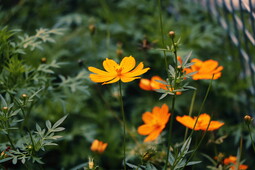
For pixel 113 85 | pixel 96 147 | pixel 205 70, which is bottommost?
pixel 113 85

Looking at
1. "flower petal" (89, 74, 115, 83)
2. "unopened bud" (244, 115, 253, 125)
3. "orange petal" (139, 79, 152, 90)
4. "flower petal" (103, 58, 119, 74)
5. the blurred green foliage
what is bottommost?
the blurred green foliage

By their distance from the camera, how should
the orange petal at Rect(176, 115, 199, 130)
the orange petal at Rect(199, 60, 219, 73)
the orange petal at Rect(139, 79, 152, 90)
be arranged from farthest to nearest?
the orange petal at Rect(139, 79, 152, 90)
the orange petal at Rect(199, 60, 219, 73)
the orange petal at Rect(176, 115, 199, 130)

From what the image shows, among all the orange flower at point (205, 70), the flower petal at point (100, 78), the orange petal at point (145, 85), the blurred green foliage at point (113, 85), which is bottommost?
the blurred green foliage at point (113, 85)

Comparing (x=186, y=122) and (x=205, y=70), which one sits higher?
(x=205, y=70)

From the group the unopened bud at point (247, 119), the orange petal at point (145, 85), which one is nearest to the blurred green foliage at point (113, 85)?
the orange petal at point (145, 85)

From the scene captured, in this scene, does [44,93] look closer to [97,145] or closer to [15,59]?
[15,59]

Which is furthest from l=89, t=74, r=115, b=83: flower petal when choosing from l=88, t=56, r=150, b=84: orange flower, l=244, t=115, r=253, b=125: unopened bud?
l=244, t=115, r=253, b=125: unopened bud

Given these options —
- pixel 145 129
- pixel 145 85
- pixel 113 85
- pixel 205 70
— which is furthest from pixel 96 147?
pixel 113 85

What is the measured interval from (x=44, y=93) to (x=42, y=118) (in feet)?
2.54

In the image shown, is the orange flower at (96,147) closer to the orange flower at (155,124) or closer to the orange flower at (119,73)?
the orange flower at (155,124)

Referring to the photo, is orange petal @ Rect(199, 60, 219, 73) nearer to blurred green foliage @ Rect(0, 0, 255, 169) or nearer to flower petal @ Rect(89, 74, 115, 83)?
flower petal @ Rect(89, 74, 115, 83)

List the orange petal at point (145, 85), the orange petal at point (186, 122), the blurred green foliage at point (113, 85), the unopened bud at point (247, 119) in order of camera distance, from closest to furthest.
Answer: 1. the unopened bud at point (247, 119)
2. the orange petal at point (186, 122)
3. the orange petal at point (145, 85)
4. the blurred green foliage at point (113, 85)

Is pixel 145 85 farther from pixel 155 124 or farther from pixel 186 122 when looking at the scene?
pixel 186 122

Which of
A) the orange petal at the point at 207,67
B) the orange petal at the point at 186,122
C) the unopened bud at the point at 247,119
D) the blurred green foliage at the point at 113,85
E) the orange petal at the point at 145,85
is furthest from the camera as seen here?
the blurred green foliage at the point at 113,85
